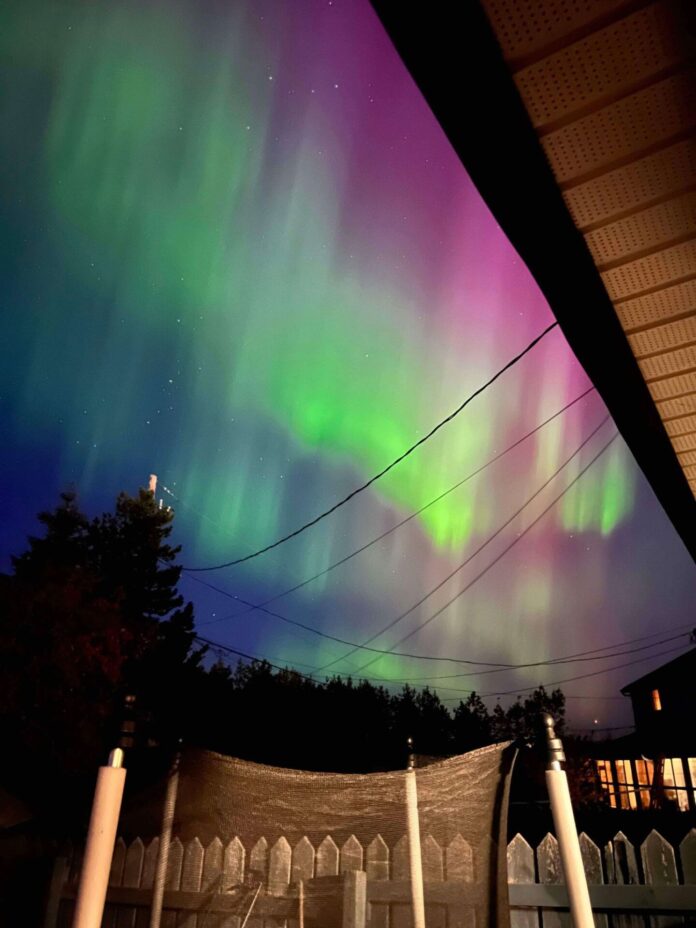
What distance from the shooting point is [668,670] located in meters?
28.9

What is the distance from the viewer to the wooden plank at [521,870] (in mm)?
3691

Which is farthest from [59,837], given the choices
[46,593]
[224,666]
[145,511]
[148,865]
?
[224,666]

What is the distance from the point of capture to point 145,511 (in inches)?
1220

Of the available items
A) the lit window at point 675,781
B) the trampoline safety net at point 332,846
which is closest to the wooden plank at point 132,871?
the trampoline safety net at point 332,846

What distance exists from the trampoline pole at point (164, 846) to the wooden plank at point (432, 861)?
148 cm

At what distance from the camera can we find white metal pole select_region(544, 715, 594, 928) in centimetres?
222

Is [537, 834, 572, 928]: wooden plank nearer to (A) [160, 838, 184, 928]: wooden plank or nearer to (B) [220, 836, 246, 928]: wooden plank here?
(B) [220, 836, 246, 928]: wooden plank

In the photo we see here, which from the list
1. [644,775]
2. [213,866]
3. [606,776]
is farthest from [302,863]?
[606,776]

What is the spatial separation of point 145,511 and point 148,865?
28.5 meters

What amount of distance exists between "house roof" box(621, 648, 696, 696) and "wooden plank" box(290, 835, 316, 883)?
29248 millimetres

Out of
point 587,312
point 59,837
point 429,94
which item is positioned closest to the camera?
point 429,94

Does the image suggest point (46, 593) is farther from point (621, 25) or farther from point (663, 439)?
point (621, 25)

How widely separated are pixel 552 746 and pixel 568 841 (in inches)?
13.5

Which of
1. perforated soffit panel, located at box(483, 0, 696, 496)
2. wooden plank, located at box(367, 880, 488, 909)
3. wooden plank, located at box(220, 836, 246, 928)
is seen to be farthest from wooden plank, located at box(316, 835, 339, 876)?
perforated soffit panel, located at box(483, 0, 696, 496)
